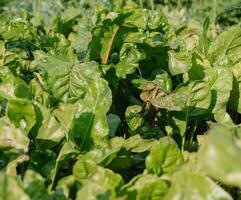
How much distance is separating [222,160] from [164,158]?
0.38 metres

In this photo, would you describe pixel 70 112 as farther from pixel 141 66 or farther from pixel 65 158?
pixel 141 66

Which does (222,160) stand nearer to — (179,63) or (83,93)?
(83,93)

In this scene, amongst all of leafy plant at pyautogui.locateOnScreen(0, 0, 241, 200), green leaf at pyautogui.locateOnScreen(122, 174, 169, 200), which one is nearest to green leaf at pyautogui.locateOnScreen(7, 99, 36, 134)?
leafy plant at pyautogui.locateOnScreen(0, 0, 241, 200)

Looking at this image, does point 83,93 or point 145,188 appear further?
point 83,93

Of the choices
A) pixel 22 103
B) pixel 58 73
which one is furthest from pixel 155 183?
pixel 58 73

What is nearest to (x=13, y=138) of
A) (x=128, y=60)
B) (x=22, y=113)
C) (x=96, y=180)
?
(x=22, y=113)

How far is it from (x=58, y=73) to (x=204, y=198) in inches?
25.5

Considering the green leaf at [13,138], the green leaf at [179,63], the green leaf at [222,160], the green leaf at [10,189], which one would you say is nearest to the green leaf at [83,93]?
the green leaf at [13,138]

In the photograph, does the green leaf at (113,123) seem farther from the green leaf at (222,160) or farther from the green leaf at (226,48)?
the green leaf at (222,160)

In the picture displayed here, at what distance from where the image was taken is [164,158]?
1.09 meters

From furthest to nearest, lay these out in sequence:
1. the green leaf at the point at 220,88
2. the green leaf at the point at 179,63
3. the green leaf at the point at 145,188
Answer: the green leaf at the point at 179,63 → the green leaf at the point at 220,88 → the green leaf at the point at 145,188

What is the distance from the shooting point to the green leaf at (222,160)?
2.32ft

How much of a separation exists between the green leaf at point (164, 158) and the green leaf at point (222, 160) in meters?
0.34

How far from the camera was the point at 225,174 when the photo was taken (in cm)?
71
